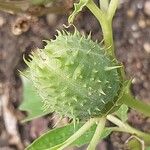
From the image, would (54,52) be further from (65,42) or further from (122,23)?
(122,23)

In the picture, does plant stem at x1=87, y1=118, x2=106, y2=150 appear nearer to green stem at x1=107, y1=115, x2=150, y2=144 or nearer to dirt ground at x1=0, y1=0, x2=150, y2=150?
green stem at x1=107, y1=115, x2=150, y2=144

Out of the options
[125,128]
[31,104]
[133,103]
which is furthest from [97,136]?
[31,104]

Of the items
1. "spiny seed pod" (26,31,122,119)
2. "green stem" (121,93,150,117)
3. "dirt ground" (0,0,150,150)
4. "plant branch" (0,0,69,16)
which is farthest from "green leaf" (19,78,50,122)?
"spiny seed pod" (26,31,122,119)

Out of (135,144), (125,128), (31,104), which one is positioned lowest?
(135,144)

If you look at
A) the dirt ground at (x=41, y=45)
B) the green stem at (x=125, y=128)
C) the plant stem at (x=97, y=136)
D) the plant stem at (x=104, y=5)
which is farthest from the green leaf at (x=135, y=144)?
the plant stem at (x=104, y=5)

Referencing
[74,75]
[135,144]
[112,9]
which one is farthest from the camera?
[135,144]

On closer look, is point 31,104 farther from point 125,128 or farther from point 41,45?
point 125,128

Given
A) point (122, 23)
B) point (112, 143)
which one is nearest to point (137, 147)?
point (112, 143)

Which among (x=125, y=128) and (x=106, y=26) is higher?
(x=106, y=26)
